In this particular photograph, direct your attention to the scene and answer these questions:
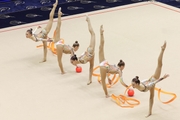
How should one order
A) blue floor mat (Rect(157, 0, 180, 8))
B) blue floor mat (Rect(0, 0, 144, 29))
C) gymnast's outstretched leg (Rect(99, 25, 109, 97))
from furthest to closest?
blue floor mat (Rect(157, 0, 180, 8)) < blue floor mat (Rect(0, 0, 144, 29)) < gymnast's outstretched leg (Rect(99, 25, 109, 97))

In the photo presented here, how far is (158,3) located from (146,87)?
9.03ft

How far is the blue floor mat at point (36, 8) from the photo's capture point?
457 cm

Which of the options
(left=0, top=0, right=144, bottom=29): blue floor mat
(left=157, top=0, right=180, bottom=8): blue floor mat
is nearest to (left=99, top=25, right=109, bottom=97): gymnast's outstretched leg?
(left=0, top=0, right=144, bottom=29): blue floor mat

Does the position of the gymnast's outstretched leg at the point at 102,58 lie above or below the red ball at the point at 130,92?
above

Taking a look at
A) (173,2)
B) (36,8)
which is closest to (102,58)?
(36,8)

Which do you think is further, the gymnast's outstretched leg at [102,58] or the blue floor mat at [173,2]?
the blue floor mat at [173,2]

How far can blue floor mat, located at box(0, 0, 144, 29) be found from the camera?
4.57m

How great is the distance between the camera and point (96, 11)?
4.81 metres

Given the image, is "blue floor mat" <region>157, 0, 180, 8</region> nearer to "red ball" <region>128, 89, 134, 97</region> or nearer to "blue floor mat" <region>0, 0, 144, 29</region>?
"blue floor mat" <region>0, 0, 144, 29</region>

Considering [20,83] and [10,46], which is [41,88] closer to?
[20,83]

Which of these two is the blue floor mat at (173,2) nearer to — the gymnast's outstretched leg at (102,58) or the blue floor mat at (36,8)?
the blue floor mat at (36,8)

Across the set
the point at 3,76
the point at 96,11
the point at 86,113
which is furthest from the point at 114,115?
the point at 96,11

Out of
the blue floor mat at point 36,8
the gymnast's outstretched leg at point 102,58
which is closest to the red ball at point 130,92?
the gymnast's outstretched leg at point 102,58

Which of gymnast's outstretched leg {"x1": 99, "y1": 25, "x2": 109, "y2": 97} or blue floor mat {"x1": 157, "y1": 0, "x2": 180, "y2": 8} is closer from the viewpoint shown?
gymnast's outstretched leg {"x1": 99, "y1": 25, "x2": 109, "y2": 97}
